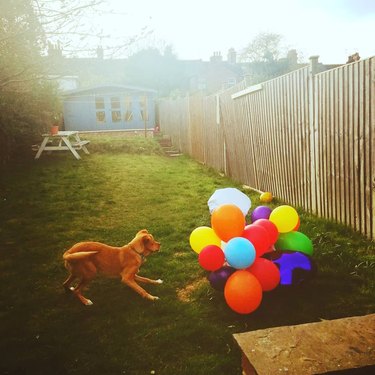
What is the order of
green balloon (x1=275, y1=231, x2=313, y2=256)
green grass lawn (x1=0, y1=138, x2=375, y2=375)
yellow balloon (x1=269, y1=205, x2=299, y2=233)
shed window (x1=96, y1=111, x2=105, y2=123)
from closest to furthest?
green grass lawn (x1=0, y1=138, x2=375, y2=375), green balloon (x1=275, y1=231, x2=313, y2=256), yellow balloon (x1=269, y1=205, x2=299, y2=233), shed window (x1=96, y1=111, x2=105, y2=123)

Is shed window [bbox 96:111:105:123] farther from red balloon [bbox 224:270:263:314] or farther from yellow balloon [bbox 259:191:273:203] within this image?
red balloon [bbox 224:270:263:314]

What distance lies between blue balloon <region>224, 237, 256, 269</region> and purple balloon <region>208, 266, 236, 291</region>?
0.12 meters

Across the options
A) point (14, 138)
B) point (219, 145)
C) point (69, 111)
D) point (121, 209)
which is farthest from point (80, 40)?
point (69, 111)

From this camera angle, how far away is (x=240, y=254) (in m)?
3.21

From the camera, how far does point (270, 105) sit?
661 cm

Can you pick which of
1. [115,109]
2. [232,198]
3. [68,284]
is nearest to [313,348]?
[68,284]

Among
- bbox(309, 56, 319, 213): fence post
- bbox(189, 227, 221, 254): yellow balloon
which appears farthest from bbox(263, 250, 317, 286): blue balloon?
bbox(309, 56, 319, 213): fence post

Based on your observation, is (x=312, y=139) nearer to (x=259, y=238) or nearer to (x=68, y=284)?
(x=259, y=238)

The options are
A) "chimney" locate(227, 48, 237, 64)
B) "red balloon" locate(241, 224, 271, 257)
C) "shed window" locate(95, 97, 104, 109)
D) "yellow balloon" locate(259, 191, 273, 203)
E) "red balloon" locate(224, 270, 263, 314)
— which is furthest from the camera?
"chimney" locate(227, 48, 237, 64)

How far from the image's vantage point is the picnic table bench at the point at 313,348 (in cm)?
206

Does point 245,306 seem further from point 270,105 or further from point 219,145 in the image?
point 219,145

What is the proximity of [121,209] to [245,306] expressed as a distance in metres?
4.12

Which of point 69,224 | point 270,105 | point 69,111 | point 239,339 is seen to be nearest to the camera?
point 239,339

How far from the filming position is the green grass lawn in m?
2.74
